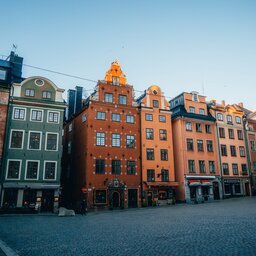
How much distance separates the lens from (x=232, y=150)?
1838 inches

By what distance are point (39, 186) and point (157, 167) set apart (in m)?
16.9

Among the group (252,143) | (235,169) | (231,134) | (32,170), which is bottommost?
(32,170)

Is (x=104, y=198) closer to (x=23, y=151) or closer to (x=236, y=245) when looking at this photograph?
(x=23, y=151)

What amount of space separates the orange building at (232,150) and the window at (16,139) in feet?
103

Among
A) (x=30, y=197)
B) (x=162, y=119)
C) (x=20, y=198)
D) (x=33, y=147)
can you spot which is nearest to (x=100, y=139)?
(x=33, y=147)

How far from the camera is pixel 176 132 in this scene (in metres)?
43.0

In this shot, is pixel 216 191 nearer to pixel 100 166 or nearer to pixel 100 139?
pixel 100 166

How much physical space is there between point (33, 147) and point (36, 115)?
163 inches

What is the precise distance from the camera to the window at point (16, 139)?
31812 millimetres

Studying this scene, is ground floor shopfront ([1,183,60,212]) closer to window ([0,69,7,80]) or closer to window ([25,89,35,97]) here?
window ([25,89,35,97])

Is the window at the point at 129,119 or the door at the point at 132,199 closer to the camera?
the door at the point at 132,199

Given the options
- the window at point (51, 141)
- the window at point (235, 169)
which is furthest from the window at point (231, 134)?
the window at point (51, 141)

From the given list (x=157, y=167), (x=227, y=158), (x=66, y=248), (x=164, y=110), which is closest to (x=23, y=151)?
(x=157, y=167)

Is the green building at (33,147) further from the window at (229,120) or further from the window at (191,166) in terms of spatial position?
the window at (229,120)
